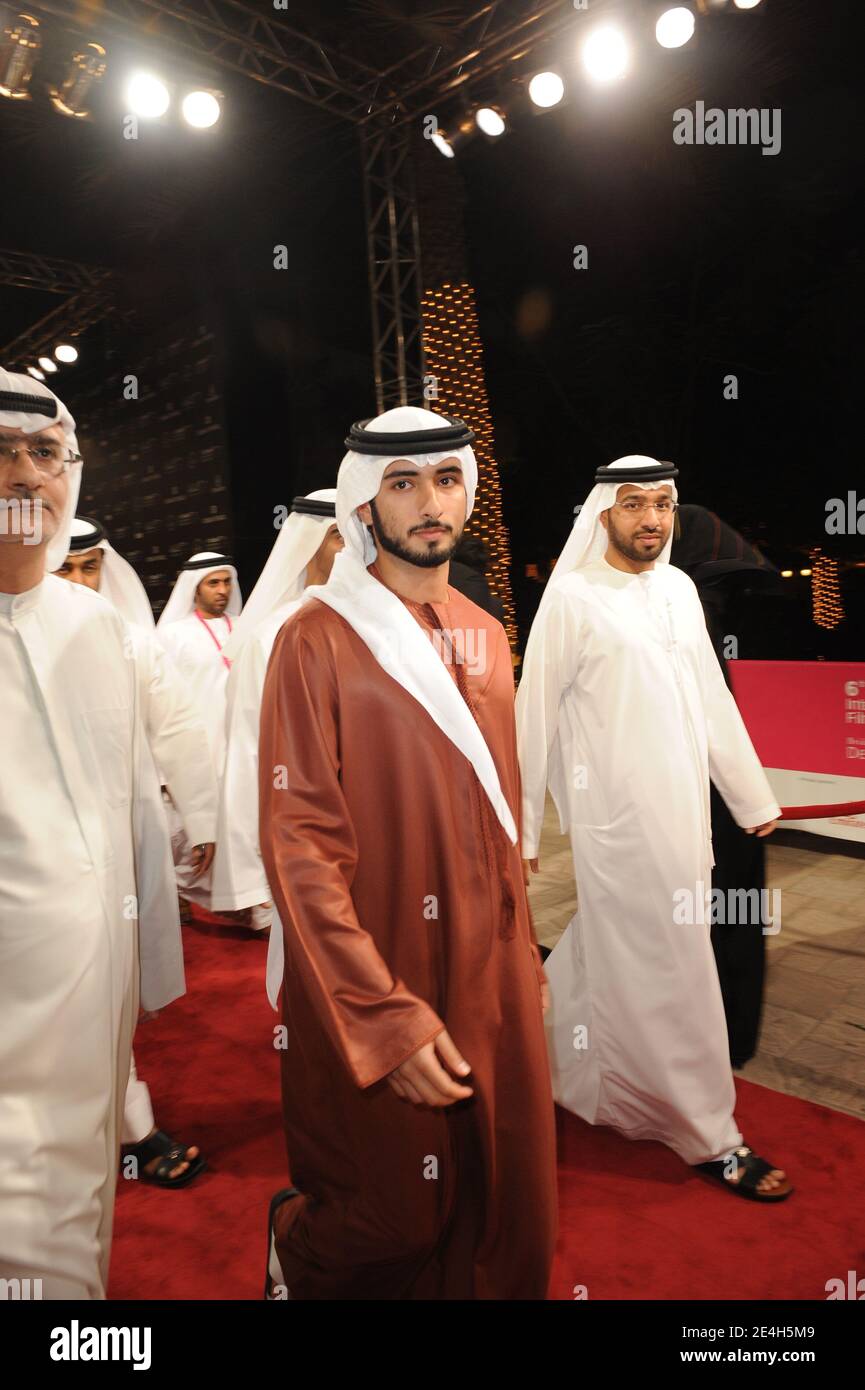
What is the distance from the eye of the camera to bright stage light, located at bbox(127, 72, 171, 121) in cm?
489

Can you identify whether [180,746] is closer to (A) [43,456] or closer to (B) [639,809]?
(A) [43,456]

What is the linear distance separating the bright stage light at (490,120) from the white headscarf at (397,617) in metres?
5.26

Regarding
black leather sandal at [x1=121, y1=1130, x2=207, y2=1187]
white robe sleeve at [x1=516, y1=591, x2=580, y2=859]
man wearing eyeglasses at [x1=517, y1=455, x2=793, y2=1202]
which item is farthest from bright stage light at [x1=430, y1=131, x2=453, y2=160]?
→ black leather sandal at [x1=121, y1=1130, x2=207, y2=1187]

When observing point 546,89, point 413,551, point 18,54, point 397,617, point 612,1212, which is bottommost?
point 612,1212

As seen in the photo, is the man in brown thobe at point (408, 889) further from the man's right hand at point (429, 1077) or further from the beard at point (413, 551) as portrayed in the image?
the man's right hand at point (429, 1077)

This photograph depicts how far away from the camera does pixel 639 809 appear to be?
94.9 inches

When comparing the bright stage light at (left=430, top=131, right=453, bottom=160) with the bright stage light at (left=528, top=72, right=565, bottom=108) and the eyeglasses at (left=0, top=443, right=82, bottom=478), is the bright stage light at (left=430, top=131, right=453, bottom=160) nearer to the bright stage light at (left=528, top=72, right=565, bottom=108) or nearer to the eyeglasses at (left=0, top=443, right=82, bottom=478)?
the bright stage light at (left=528, top=72, right=565, bottom=108)

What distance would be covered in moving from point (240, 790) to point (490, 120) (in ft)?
16.9

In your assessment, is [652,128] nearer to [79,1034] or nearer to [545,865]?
[545,865]

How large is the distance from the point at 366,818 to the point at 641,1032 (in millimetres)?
1459

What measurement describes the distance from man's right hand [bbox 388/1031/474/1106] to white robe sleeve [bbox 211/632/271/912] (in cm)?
217

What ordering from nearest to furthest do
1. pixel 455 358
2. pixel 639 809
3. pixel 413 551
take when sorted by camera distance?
pixel 413 551
pixel 639 809
pixel 455 358

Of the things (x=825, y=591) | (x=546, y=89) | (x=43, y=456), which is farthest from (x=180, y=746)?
(x=825, y=591)
